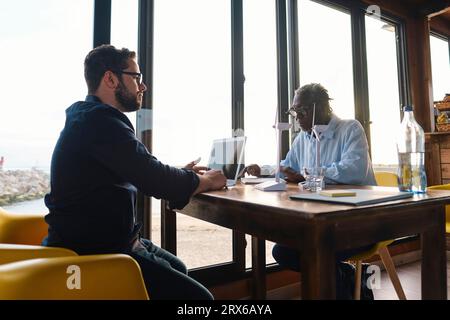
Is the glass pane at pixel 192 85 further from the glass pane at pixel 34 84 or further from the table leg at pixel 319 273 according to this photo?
the table leg at pixel 319 273

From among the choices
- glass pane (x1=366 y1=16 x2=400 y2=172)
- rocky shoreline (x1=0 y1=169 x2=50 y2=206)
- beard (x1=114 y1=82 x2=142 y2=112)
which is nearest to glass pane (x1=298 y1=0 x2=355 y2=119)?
glass pane (x1=366 y1=16 x2=400 y2=172)

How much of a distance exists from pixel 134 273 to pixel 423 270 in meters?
0.92

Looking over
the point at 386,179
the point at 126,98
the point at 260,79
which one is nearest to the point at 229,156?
the point at 126,98

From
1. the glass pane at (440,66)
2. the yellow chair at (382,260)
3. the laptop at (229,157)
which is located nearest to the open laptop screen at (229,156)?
the laptop at (229,157)

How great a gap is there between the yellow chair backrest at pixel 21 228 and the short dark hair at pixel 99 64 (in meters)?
0.57

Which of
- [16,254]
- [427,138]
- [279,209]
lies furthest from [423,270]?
[427,138]

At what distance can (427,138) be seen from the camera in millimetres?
3336

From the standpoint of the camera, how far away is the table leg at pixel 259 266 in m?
1.79

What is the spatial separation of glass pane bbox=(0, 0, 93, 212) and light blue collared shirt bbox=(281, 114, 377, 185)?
1318mm

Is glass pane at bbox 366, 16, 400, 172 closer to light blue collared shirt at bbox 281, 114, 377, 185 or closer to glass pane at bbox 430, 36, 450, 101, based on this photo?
glass pane at bbox 430, 36, 450, 101

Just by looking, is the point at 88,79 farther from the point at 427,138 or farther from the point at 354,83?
the point at 427,138

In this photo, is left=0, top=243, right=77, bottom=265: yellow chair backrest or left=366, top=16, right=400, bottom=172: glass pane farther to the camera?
left=366, top=16, right=400, bottom=172: glass pane

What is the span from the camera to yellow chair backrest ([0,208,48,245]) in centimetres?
124

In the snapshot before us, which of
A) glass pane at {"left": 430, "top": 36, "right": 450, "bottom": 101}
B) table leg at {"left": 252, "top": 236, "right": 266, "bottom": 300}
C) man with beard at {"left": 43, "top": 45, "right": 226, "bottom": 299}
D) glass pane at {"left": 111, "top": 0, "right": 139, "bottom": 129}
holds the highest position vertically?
glass pane at {"left": 430, "top": 36, "right": 450, "bottom": 101}
